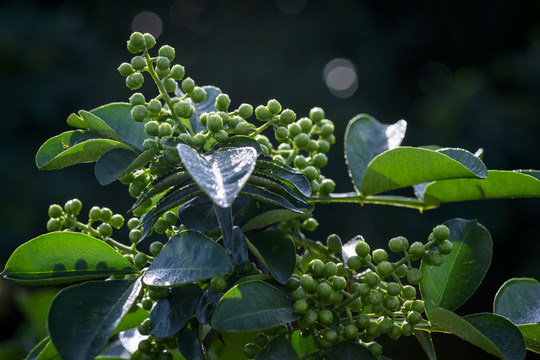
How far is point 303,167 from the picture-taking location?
0.72 m

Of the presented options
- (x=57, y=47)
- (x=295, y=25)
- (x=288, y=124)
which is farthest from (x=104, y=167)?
(x=295, y=25)

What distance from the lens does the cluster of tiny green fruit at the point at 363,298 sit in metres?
0.56

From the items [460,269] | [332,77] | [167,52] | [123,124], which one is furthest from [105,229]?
[332,77]

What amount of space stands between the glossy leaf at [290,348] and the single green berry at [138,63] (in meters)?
0.32

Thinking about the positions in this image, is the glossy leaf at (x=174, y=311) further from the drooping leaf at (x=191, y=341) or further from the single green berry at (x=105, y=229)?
the single green berry at (x=105, y=229)

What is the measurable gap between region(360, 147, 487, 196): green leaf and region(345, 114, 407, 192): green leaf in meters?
0.08

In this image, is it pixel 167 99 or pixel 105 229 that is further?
pixel 105 229

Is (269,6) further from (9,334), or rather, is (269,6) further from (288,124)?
(288,124)

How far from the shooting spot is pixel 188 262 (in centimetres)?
48

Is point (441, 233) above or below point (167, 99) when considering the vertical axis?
below

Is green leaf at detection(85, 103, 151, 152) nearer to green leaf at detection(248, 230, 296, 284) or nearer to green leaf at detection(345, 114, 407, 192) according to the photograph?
green leaf at detection(248, 230, 296, 284)

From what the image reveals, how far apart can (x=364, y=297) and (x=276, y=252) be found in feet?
0.34

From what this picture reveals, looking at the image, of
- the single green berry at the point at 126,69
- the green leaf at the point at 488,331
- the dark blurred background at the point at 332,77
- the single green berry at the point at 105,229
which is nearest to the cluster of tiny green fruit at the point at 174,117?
the single green berry at the point at 126,69

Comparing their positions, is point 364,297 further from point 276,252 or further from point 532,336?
point 532,336
